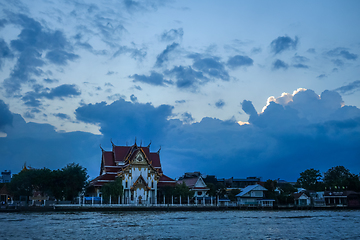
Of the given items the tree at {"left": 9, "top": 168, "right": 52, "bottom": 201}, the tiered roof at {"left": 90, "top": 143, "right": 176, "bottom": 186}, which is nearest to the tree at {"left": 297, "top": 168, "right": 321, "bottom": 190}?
the tiered roof at {"left": 90, "top": 143, "right": 176, "bottom": 186}

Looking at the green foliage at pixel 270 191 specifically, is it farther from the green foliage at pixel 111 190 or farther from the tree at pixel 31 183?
the tree at pixel 31 183

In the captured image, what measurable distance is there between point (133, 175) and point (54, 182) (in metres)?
16.2

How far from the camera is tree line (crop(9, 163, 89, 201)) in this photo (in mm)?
73562

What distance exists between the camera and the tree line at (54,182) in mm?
73562

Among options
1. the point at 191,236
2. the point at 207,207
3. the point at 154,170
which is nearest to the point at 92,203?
the point at 154,170

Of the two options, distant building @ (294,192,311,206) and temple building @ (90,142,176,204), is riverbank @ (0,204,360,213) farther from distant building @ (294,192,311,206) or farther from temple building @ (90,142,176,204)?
distant building @ (294,192,311,206)

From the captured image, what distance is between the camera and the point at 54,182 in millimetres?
73875

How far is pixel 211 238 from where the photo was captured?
1237 inches

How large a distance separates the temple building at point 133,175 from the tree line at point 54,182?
521 cm

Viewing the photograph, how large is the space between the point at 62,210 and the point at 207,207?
2867cm

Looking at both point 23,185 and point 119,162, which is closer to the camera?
point 23,185

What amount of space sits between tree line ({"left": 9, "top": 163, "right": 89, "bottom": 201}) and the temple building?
17.1 ft

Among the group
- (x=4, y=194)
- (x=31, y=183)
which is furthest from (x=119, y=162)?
(x=4, y=194)

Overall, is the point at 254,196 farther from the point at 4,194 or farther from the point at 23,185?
the point at 4,194
